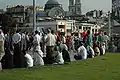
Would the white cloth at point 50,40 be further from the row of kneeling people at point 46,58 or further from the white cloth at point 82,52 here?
the white cloth at point 82,52

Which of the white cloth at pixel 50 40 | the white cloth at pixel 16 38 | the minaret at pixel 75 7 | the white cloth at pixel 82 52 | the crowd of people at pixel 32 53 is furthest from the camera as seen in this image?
the minaret at pixel 75 7

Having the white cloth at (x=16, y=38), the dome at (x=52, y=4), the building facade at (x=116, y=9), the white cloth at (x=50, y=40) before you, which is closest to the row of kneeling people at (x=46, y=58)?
the white cloth at (x=50, y=40)

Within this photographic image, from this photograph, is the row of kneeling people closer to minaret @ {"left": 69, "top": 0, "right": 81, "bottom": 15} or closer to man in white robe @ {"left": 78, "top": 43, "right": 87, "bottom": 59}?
man in white robe @ {"left": 78, "top": 43, "right": 87, "bottom": 59}

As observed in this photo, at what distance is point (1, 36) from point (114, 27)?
119315 millimetres

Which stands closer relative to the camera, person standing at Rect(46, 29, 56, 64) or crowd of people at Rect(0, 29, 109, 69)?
crowd of people at Rect(0, 29, 109, 69)

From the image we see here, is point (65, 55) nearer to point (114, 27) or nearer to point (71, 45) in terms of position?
point (71, 45)

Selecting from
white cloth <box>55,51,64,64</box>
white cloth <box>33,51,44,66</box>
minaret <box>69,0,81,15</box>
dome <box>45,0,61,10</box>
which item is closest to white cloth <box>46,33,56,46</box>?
white cloth <box>55,51,64,64</box>

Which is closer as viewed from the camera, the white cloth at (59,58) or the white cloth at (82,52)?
the white cloth at (59,58)

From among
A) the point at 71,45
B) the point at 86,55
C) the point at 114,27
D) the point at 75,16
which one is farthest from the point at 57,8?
the point at 86,55

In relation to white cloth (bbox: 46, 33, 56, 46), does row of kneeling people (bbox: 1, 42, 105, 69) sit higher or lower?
lower

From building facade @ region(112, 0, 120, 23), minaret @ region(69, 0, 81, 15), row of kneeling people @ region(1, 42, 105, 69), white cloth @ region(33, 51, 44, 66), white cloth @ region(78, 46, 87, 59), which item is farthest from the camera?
minaret @ region(69, 0, 81, 15)

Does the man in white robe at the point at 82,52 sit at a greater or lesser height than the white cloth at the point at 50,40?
lesser

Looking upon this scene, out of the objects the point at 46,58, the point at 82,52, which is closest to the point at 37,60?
the point at 46,58

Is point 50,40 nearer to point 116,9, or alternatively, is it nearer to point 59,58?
point 59,58
